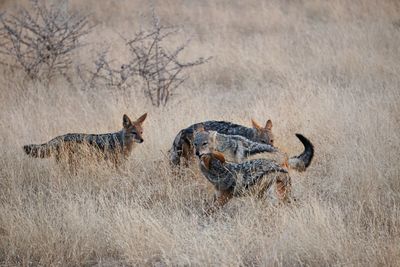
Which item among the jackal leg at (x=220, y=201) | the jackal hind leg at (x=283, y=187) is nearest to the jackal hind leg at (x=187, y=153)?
the jackal leg at (x=220, y=201)

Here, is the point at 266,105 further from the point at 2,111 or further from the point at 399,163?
the point at 2,111

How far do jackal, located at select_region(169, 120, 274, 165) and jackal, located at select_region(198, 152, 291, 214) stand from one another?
1.01 m

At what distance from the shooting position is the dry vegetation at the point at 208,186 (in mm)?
4922

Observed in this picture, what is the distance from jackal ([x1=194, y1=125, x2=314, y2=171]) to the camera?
647cm

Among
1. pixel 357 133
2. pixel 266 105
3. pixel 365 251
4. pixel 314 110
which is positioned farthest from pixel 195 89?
pixel 365 251

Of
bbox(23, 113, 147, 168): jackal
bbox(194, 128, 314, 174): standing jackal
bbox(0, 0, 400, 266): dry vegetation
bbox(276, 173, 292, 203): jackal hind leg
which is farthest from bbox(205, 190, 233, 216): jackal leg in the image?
bbox(23, 113, 147, 168): jackal

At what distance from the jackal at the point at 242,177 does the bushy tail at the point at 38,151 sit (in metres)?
2.24

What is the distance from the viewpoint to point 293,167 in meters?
6.57

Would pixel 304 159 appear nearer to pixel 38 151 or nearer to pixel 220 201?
pixel 220 201

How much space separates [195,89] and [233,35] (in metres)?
4.03

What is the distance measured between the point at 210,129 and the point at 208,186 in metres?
1.35

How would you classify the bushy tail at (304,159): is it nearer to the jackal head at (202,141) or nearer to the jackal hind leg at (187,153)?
the jackal head at (202,141)

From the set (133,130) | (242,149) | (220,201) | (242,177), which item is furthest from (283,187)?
(133,130)

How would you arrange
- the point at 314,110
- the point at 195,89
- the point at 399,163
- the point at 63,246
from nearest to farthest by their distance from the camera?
the point at 63,246 < the point at 399,163 < the point at 314,110 < the point at 195,89
